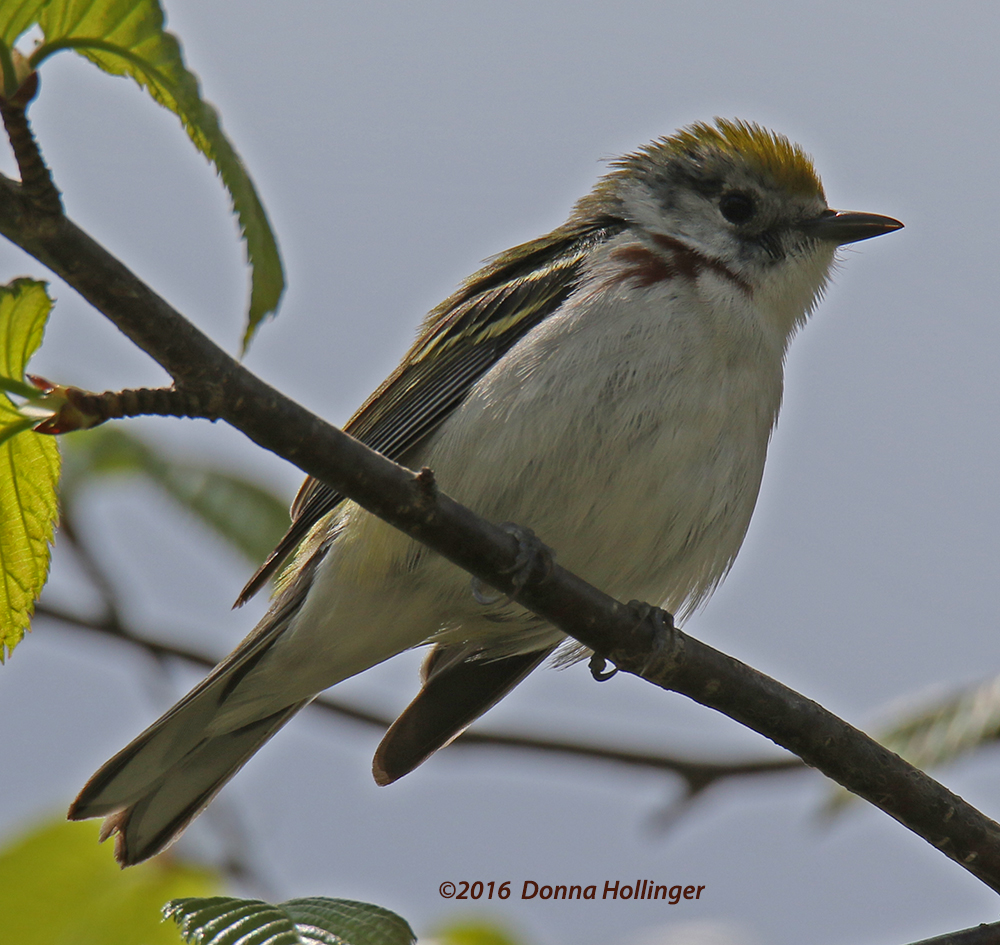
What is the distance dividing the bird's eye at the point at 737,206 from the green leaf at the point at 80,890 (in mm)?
2800

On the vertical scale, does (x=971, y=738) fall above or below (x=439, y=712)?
above

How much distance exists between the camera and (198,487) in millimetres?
4051

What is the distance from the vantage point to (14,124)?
→ 1592 mm

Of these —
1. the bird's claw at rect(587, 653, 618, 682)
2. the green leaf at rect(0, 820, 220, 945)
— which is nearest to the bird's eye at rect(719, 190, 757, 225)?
the bird's claw at rect(587, 653, 618, 682)

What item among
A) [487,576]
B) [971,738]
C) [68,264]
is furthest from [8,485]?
[971,738]

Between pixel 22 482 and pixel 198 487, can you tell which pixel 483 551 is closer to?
pixel 22 482

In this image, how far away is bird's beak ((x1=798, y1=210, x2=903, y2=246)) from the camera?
4258 millimetres

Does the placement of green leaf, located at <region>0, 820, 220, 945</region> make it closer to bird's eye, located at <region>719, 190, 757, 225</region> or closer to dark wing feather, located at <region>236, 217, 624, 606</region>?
dark wing feather, located at <region>236, 217, 624, 606</region>

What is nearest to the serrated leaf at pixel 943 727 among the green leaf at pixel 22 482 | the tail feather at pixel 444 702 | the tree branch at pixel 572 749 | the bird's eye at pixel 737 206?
the tree branch at pixel 572 749

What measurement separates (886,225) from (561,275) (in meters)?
1.30

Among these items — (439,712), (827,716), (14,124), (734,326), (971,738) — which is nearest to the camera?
(14,124)

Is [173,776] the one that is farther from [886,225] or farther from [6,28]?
[886,225]

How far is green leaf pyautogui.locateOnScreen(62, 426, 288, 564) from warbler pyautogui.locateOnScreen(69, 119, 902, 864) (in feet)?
0.56

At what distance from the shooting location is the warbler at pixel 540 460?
11.2ft
